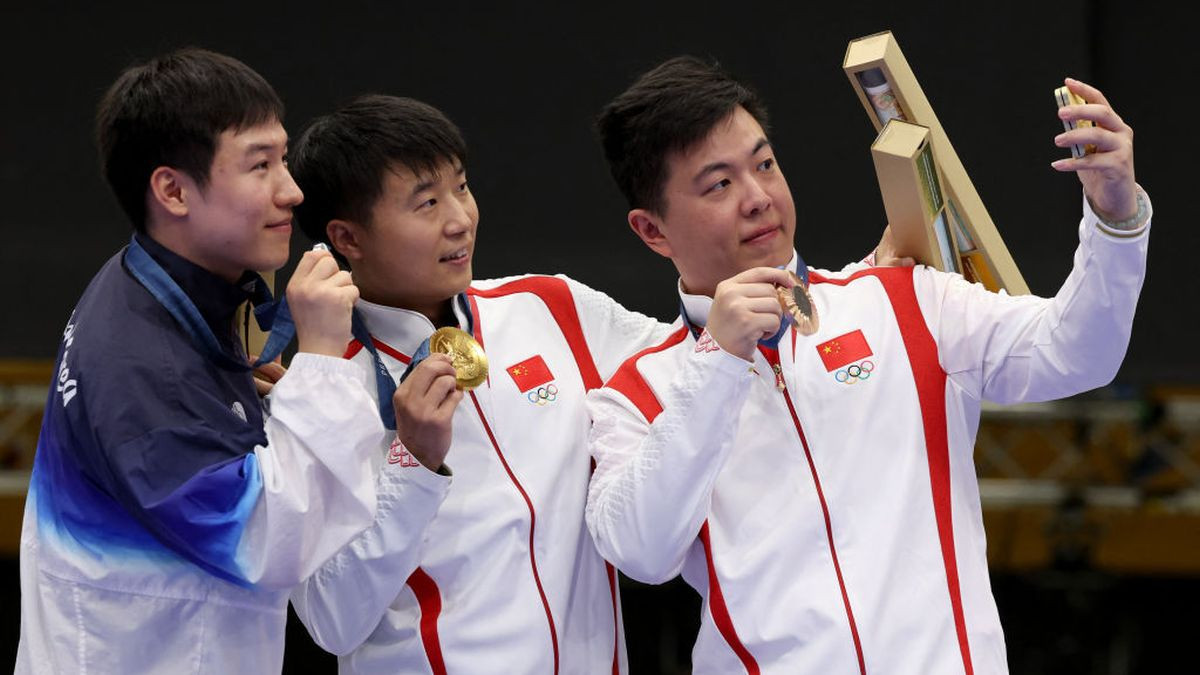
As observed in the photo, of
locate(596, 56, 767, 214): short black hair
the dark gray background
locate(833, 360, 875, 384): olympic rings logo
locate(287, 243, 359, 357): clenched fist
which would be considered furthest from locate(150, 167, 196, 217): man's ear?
the dark gray background

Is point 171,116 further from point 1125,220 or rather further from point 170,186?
point 1125,220

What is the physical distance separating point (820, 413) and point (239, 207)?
83cm

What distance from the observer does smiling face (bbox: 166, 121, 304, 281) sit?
2.08 metres

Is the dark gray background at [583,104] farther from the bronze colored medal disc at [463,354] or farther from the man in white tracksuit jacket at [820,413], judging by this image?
the bronze colored medal disc at [463,354]

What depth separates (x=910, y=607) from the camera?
2066 millimetres

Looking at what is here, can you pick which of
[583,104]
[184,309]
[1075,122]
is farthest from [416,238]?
[583,104]

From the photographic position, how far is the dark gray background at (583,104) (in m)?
3.65

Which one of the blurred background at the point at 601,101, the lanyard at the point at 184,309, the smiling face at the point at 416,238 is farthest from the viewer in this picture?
the blurred background at the point at 601,101

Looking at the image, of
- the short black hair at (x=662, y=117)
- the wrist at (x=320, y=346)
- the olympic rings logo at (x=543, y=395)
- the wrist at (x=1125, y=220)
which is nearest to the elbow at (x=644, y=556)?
the olympic rings logo at (x=543, y=395)

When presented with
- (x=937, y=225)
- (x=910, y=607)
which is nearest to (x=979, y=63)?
(x=937, y=225)

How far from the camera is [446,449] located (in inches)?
84.1

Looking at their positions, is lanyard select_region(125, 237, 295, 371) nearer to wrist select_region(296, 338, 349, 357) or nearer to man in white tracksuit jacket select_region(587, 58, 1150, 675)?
wrist select_region(296, 338, 349, 357)

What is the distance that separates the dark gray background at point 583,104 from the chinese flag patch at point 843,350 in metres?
1.55

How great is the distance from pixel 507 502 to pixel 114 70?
7.07ft
